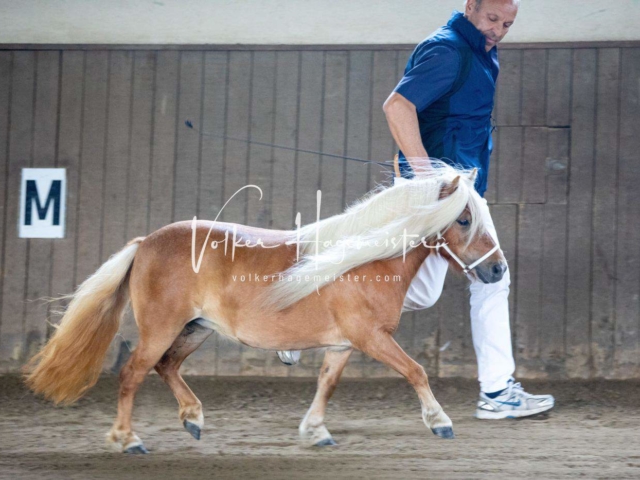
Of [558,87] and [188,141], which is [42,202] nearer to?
[188,141]

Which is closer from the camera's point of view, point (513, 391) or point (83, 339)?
point (83, 339)


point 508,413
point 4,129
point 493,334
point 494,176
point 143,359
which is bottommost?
point 508,413

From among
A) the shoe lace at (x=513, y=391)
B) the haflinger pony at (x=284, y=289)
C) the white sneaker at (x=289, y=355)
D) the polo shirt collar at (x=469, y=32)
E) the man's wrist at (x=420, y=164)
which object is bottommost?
the shoe lace at (x=513, y=391)

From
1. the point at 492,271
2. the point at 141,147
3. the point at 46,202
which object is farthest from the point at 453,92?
the point at 46,202

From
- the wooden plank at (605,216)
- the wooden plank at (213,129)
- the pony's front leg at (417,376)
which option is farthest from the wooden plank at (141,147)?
the wooden plank at (605,216)

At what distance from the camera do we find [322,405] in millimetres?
3268

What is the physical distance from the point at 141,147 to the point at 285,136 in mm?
973

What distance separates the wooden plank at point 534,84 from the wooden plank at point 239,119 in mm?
1786

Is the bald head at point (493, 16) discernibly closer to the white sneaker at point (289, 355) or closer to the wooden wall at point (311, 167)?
the wooden wall at point (311, 167)

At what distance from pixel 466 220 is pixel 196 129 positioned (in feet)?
7.89

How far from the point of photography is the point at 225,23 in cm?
485

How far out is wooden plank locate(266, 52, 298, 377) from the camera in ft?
15.7

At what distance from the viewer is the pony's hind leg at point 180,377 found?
329 cm

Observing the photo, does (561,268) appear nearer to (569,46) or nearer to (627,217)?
(627,217)
